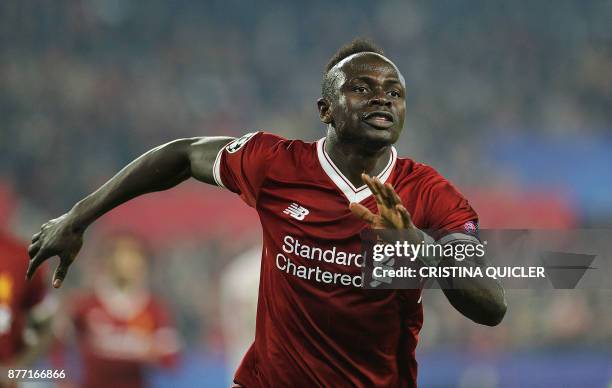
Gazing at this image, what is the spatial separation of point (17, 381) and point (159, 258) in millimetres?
5497

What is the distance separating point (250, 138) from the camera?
11.6ft

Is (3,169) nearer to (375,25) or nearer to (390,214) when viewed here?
(375,25)

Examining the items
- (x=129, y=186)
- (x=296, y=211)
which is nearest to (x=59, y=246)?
(x=129, y=186)

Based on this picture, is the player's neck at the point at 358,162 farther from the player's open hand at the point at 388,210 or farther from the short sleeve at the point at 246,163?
the player's open hand at the point at 388,210

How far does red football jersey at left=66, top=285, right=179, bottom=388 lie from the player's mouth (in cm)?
468

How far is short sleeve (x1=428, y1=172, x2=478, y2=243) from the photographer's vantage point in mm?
3008

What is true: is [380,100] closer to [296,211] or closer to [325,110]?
[325,110]

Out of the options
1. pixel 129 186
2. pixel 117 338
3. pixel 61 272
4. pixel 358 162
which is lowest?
pixel 61 272

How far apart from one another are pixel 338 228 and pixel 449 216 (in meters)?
0.40

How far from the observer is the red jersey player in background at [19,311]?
519cm

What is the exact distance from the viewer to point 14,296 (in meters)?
5.28

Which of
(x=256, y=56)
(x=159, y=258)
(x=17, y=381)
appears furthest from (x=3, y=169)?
(x=17, y=381)

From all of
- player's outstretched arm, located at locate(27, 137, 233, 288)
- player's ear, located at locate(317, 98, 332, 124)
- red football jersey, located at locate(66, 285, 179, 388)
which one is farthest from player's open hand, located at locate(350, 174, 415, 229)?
red football jersey, located at locate(66, 285, 179, 388)

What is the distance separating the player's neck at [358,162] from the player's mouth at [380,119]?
15cm
